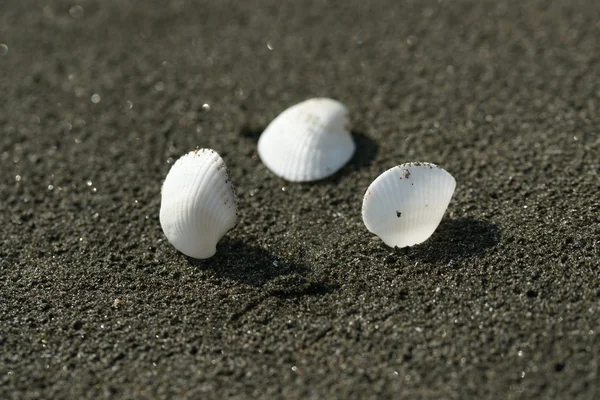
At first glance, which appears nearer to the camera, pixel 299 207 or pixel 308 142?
pixel 299 207

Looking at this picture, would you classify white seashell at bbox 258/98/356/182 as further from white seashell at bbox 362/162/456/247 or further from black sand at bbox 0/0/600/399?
white seashell at bbox 362/162/456/247

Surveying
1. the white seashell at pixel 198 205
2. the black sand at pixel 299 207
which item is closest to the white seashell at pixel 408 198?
the black sand at pixel 299 207

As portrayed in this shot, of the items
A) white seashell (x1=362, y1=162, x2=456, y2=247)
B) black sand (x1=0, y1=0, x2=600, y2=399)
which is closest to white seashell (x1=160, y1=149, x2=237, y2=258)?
black sand (x1=0, y1=0, x2=600, y2=399)

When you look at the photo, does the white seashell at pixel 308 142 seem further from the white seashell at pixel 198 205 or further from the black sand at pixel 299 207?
the white seashell at pixel 198 205

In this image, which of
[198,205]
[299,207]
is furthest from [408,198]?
[198,205]

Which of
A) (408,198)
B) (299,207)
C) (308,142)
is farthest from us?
(308,142)

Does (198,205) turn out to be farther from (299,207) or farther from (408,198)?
(408,198)
